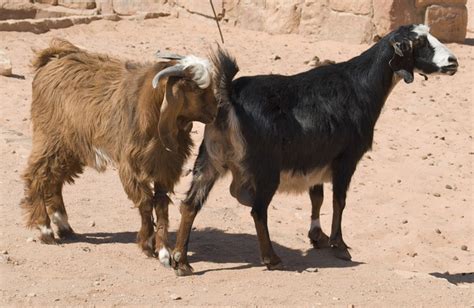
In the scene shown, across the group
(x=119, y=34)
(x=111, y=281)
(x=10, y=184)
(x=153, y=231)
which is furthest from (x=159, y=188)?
(x=119, y=34)

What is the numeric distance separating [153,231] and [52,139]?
1138 mm

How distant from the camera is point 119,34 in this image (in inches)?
613

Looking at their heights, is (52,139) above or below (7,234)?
above

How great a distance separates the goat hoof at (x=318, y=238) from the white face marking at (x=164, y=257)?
1465mm

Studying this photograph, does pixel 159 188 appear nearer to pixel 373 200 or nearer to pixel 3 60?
pixel 373 200

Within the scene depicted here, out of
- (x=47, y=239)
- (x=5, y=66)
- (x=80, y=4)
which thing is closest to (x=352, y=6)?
(x=5, y=66)

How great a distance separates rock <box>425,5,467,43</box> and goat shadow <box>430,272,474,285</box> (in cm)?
700

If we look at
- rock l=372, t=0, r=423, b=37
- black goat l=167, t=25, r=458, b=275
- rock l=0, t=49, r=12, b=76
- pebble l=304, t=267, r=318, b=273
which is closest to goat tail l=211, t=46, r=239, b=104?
black goat l=167, t=25, r=458, b=275

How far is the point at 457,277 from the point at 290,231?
63.3 inches

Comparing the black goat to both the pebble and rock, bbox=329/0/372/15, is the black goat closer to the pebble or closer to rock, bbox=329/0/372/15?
the pebble

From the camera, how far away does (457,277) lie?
8172mm

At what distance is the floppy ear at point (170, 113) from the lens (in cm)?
689

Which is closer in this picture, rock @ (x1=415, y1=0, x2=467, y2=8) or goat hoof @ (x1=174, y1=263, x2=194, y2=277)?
goat hoof @ (x1=174, y1=263, x2=194, y2=277)

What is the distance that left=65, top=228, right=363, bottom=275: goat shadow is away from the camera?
7.65 metres
